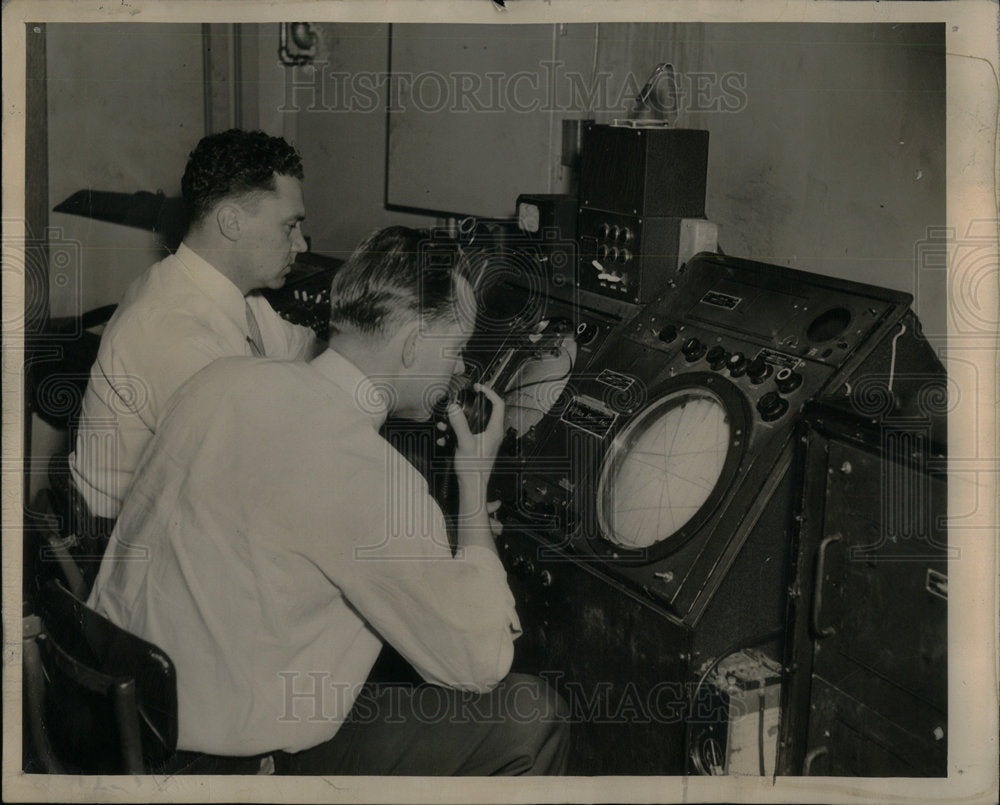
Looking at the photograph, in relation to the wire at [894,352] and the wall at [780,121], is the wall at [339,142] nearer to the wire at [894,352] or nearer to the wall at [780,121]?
the wall at [780,121]

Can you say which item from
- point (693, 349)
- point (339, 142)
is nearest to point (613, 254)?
point (693, 349)

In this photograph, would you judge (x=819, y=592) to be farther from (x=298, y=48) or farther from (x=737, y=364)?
(x=298, y=48)

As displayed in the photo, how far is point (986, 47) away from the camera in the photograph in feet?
6.50

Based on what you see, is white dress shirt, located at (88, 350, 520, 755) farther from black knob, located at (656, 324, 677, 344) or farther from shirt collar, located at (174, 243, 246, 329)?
black knob, located at (656, 324, 677, 344)

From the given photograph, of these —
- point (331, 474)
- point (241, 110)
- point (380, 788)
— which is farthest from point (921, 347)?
point (241, 110)

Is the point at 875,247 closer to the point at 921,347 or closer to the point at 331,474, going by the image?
the point at 921,347

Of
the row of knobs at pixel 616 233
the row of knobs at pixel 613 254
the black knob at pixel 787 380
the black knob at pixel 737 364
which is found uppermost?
the row of knobs at pixel 616 233

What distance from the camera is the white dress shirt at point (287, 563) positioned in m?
1.73

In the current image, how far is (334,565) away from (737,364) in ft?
3.20

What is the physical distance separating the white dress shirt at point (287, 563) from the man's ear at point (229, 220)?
0.74 meters

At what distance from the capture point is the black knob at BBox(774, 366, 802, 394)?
6.46 ft

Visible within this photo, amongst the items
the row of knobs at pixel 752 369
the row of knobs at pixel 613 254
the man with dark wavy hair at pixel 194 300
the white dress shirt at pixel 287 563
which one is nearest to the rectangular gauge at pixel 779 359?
the row of knobs at pixel 752 369

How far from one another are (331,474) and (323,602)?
10.5 inches

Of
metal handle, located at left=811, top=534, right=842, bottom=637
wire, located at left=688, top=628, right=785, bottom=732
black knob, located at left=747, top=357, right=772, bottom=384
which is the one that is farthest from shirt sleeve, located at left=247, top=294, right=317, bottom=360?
metal handle, located at left=811, top=534, right=842, bottom=637
